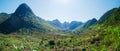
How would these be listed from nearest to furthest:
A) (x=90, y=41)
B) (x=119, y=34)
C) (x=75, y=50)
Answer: (x=119, y=34) < (x=75, y=50) < (x=90, y=41)

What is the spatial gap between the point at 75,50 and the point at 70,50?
2654 mm

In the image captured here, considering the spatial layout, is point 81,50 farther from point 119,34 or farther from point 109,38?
point 119,34

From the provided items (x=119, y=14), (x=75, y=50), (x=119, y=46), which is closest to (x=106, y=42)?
(x=75, y=50)

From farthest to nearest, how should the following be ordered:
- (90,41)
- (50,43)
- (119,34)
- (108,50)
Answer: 1. (50,43)
2. (90,41)
3. (119,34)
4. (108,50)

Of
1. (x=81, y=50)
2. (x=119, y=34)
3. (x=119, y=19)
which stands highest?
(x=119, y=19)

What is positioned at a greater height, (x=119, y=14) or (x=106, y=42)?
(x=119, y=14)

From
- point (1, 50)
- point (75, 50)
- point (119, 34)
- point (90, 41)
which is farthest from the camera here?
point (90, 41)

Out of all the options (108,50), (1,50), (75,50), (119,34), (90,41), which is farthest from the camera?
(90,41)

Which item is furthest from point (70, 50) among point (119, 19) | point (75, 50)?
point (119, 19)

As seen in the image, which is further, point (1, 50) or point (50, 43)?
point (50, 43)

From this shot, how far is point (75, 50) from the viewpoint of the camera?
112 meters

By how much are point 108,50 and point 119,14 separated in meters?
81.2

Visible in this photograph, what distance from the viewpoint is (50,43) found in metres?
152

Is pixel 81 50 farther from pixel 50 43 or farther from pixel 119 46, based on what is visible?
pixel 50 43
